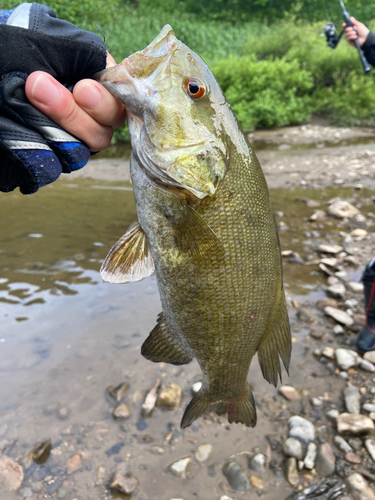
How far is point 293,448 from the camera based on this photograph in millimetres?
2443

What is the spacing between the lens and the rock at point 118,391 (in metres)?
Answer: 2.81

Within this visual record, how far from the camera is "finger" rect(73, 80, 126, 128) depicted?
1.48 metres

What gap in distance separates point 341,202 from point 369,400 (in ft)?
13.1

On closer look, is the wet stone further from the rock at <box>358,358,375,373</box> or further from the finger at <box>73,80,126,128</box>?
the finger at <box>73,80,126,128</box>

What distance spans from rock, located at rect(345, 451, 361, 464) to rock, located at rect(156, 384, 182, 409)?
4.09ft

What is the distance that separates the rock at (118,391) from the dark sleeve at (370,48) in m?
6.63

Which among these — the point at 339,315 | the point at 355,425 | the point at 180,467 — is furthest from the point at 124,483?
the point at 339,315

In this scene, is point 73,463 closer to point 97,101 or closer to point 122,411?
point 122,411

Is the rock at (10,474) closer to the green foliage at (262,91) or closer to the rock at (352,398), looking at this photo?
the rock at (352,398)

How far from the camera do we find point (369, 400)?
2.83 meters

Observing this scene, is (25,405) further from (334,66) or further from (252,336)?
(334,66)

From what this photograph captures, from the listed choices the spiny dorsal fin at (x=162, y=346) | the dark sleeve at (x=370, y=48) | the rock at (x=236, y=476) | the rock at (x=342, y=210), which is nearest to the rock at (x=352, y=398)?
the rock at (x=236, y=476)

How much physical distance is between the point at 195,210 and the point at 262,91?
10761 millimetres

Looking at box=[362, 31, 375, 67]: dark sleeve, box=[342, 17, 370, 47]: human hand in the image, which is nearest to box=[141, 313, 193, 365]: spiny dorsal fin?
box=[362, 31, 375, 67]: dark sleeve
